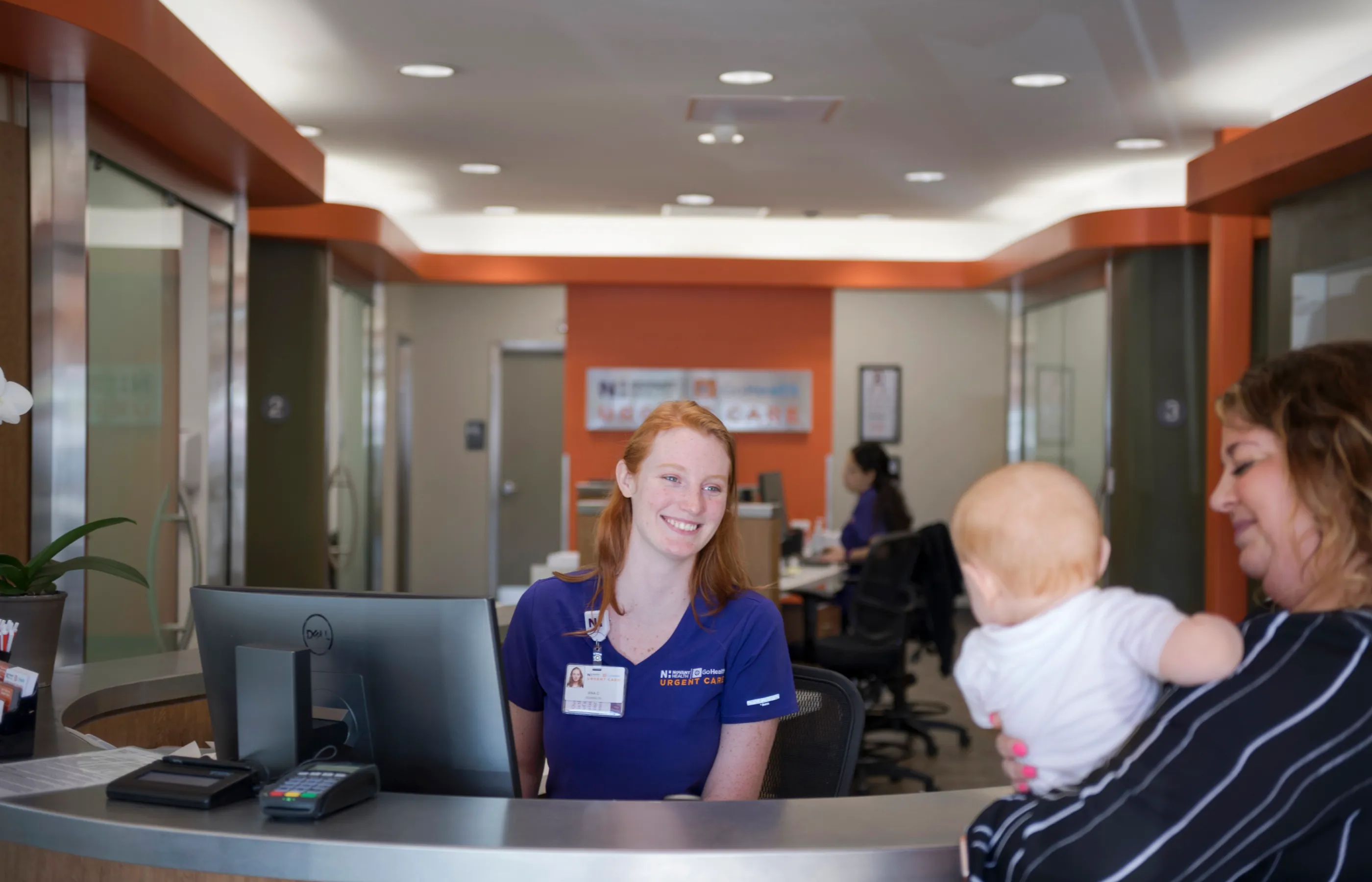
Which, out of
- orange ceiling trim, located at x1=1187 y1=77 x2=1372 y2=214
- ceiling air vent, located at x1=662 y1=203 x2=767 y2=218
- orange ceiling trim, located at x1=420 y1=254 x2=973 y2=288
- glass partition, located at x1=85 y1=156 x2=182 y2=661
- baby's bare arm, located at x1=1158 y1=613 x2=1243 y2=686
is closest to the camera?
baby's bare arm, located at x1=1158 y1=613 x2=1243 y2=686

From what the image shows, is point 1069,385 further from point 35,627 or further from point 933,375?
point 35,627

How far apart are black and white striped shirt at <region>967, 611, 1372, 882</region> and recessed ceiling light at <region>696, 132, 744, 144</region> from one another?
591 cm

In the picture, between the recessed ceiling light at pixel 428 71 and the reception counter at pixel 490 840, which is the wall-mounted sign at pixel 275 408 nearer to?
the recessed ceiling light at pixel 428 71

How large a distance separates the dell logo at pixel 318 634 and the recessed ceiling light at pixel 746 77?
14.8ft

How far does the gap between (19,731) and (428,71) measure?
4.33 m

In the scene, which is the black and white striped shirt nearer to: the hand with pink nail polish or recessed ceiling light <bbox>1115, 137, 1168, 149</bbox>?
the hand with pink nail polish

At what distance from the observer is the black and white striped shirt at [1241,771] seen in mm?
1252

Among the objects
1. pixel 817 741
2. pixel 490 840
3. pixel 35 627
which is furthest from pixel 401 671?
pixel 35 627

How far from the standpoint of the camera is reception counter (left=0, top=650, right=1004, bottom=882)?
1553mm

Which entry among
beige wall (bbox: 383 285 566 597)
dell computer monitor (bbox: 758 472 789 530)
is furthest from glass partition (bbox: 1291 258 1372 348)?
beige wall (bbox: 383 285 566 597)

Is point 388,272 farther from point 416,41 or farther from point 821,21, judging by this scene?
point 821,21

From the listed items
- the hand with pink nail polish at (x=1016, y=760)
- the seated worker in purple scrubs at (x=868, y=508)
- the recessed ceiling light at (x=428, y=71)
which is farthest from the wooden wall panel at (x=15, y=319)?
the seated worker in purple scrubs at (x=868, y=508)

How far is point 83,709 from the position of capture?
254cm

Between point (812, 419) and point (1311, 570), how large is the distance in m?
9.28
